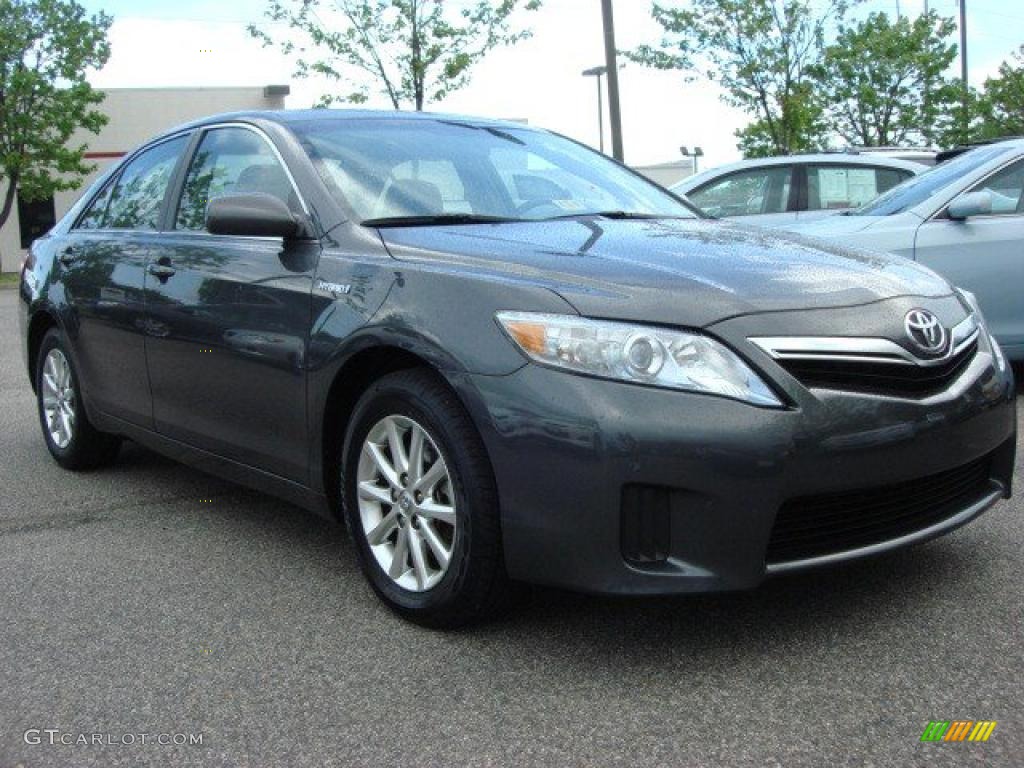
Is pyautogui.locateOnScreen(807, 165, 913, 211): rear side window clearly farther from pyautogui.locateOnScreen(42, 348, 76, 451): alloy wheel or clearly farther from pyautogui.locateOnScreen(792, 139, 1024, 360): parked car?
pyautogui.locateOnScreen(42, 348, 76, 451): alloy wheel

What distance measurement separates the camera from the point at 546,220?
3.88 m

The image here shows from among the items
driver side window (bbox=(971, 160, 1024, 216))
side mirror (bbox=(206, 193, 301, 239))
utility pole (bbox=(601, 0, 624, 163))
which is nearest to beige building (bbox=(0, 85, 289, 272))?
utility pole (bbox=(601, 0, 624, 163))

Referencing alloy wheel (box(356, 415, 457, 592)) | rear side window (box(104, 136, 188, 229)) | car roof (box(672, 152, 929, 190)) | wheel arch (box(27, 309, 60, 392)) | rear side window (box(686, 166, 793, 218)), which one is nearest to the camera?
alloy wheel (box(356, 415, 457, 592))

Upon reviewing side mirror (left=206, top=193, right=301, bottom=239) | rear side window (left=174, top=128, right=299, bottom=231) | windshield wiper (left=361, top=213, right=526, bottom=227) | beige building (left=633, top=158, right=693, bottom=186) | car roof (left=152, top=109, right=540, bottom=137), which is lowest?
beige building (left=633, top=158, right=693, bottom=186)

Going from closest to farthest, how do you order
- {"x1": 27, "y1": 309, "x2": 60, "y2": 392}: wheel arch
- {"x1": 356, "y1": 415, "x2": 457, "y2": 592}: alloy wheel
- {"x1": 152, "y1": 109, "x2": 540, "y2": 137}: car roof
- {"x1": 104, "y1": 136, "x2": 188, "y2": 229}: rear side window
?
1. {"x1": 356, "y1": 415, "x2": 457, "y2": 592}: alloy wheel
2. {"x1": 152, "y1": 109, "x2": 540, "y2": 137}: car roof
3. {"x1": 104, "y1": 136, "x2": 188, "y2": 229}: rear side window
4. {"x1": 27, "y1": 309, "x2": 60, "y2": 392}: wheel arch

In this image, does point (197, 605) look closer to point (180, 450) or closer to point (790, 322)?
point (180, 450)

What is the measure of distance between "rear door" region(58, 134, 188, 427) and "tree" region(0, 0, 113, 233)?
1180 inches

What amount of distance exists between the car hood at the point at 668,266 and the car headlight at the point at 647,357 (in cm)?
5

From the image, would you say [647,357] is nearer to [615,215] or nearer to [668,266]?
[668,266]

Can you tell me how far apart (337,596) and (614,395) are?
4.30 ft

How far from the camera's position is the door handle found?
4.37 metres

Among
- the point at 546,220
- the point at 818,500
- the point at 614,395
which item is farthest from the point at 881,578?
the point at 546,220

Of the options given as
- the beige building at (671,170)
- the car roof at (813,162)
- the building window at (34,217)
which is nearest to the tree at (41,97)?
the building window at (34,217)

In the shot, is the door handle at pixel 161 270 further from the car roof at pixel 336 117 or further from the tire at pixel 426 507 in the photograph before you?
the tire at pixel 426 507
